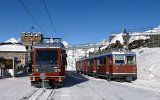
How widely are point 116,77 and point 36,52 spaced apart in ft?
35.9

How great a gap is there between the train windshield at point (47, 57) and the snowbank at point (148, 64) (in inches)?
451

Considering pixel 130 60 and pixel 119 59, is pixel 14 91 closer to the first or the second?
pixel 119 59

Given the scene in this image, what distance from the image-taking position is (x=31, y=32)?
9931 centimetres

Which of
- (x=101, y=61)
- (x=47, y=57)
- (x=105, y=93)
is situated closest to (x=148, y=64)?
(x=101, y=61)

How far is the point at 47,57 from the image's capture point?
24.6 metres

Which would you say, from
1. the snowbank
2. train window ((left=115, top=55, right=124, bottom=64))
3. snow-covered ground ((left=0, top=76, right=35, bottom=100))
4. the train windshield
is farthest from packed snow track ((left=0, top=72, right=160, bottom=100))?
the snowbank

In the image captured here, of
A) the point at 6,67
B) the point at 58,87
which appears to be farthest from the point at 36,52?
the point at 6,67

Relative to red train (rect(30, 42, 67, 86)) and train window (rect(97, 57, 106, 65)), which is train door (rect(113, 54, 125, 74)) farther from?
red train (rect(30, 42, 67, 86))

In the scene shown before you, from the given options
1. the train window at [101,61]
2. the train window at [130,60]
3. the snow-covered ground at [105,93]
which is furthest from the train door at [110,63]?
the snow-covered ground at [105,93]

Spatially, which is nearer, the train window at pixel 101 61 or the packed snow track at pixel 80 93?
the packed snow track at pixel 80 93

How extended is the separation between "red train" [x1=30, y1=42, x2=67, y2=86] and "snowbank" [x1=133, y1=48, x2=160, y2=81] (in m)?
11.2

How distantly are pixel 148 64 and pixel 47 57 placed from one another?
18.8 metres

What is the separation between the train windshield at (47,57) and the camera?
80.0 ft

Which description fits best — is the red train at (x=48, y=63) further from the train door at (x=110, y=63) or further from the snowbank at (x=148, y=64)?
the snowbank at (x=148, y=64)
